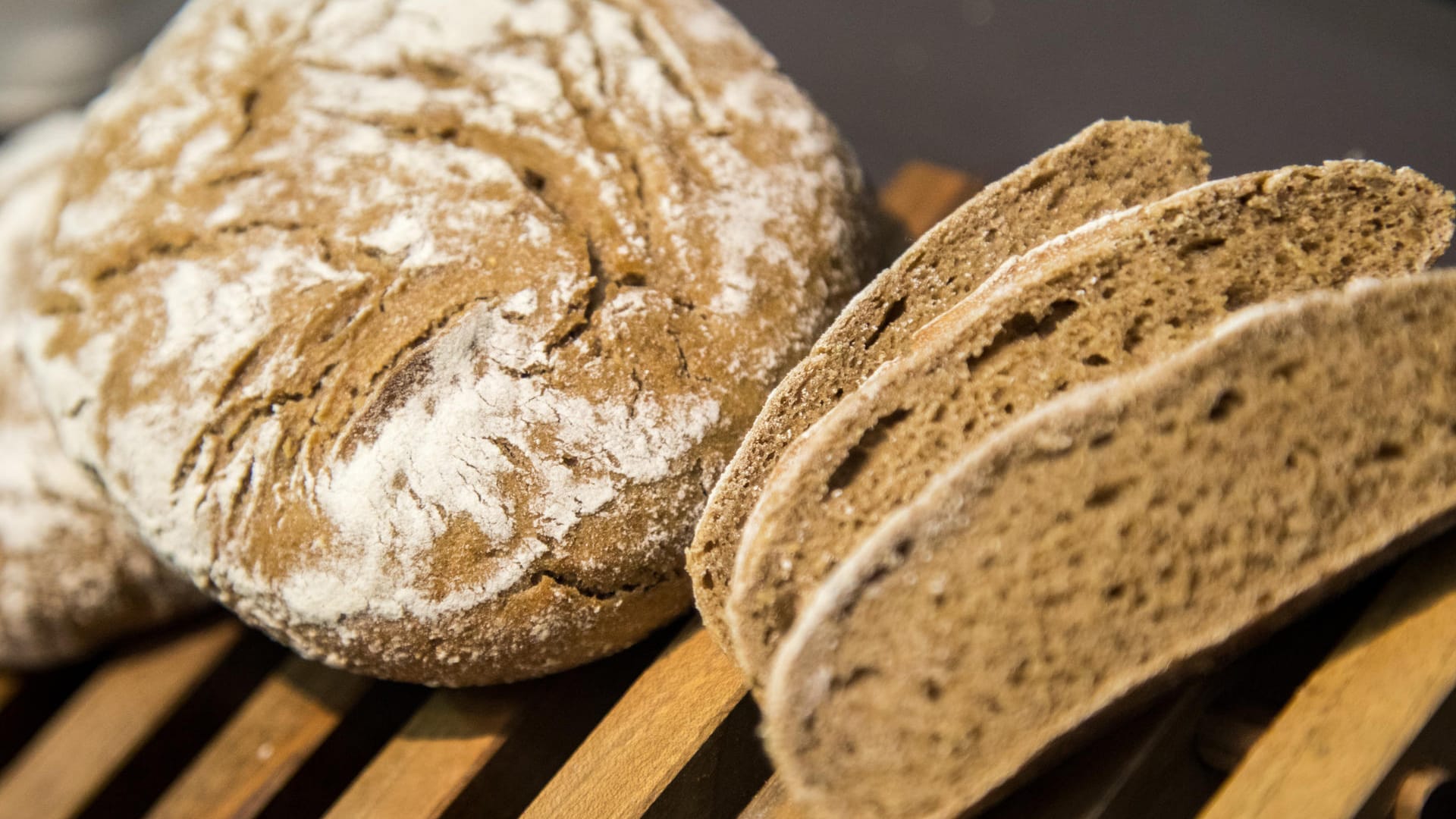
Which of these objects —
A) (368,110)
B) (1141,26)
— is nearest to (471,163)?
(368,110)

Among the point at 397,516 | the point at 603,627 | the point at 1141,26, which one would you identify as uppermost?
the point at 1141,26

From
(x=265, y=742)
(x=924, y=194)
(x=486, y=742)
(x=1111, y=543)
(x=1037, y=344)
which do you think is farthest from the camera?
(x=924, y=194)

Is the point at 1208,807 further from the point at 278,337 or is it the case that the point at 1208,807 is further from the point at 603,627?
the point at 278,337

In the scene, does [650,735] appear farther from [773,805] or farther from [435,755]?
[435,755]

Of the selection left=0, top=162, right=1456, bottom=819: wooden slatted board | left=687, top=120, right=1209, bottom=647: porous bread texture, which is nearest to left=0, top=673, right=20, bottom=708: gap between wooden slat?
left=0, top=162, right=1456, bottom=819: wooden slatted board

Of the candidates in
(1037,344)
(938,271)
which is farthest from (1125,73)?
(1037,344)

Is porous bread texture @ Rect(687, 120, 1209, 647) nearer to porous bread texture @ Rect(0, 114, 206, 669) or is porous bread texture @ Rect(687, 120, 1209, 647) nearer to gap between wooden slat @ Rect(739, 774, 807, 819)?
gap between wooden slat @ Rect(739, 774, 807, 819)
